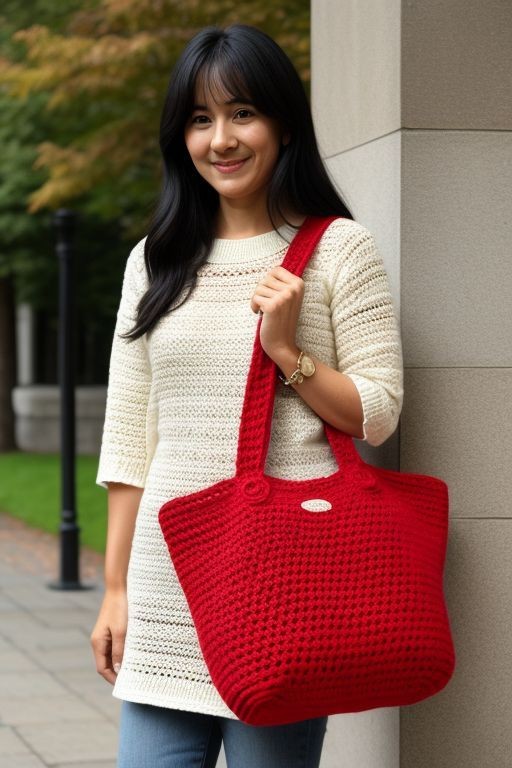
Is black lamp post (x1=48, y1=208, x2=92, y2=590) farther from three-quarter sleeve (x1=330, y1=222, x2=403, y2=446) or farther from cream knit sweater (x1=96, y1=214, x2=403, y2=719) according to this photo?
three-quarter sleeve (x1=330, y1=222, x2=403, y2=446)

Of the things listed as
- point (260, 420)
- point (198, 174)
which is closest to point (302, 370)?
point (260, 420)

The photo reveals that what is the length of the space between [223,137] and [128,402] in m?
0.59

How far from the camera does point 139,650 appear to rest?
2.86 meters

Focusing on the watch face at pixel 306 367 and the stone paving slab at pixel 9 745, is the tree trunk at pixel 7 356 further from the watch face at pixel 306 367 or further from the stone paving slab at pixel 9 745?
the watch face at pixel 306 367

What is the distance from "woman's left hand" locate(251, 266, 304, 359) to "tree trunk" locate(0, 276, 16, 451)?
68.8 ft

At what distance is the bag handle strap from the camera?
105 inches

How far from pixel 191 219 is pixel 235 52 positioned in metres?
0.37

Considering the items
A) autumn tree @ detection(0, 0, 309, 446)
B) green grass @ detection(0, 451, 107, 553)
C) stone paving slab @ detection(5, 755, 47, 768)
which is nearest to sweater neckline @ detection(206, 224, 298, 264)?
stone paving slab @ detection(5, 755, 47, 768)

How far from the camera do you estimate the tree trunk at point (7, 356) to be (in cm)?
2334

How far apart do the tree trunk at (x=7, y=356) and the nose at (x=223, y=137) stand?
20.8 meters

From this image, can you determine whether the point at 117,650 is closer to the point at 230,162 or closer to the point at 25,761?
the point at 230,162

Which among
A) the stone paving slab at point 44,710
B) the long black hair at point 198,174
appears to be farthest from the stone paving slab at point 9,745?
the long black hair at point 198,174

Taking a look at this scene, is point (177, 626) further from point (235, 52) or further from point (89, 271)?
point (89, 271)

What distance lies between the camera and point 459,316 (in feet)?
11.1
